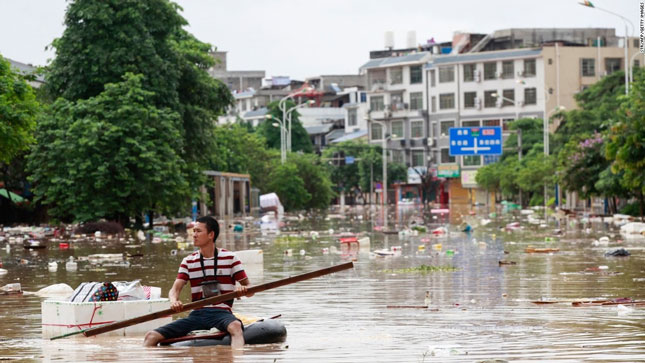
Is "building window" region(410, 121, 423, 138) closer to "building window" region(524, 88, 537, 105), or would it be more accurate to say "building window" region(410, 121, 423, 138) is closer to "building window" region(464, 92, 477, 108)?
"building window" region(464, 92, 477, 108)

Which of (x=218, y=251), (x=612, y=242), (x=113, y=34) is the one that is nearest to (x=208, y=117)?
(x=113, y=34)

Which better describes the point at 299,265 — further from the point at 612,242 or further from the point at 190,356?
the point at 190,356

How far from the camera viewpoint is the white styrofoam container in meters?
11.9

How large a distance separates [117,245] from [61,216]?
11696 millimetres

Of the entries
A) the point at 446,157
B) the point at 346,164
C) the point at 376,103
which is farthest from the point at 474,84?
the point at 346,164

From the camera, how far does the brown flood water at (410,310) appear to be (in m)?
10.0

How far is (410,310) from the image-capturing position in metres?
13.9

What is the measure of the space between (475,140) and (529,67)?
28.2m

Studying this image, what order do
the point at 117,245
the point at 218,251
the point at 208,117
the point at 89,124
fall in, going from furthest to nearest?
the point at 208,117
the point at 89,124
the point at 117,245
the point at 218,251

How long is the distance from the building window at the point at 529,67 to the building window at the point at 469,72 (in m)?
5.42

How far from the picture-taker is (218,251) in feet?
35.0

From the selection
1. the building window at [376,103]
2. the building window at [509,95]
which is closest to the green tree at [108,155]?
the building window at [509,95]

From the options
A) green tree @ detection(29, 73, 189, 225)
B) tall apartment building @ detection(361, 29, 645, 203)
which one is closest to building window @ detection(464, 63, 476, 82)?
tall apartment building @ detection(361, 29, 645, 203)

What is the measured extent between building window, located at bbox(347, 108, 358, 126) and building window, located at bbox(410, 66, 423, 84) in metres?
14.3
